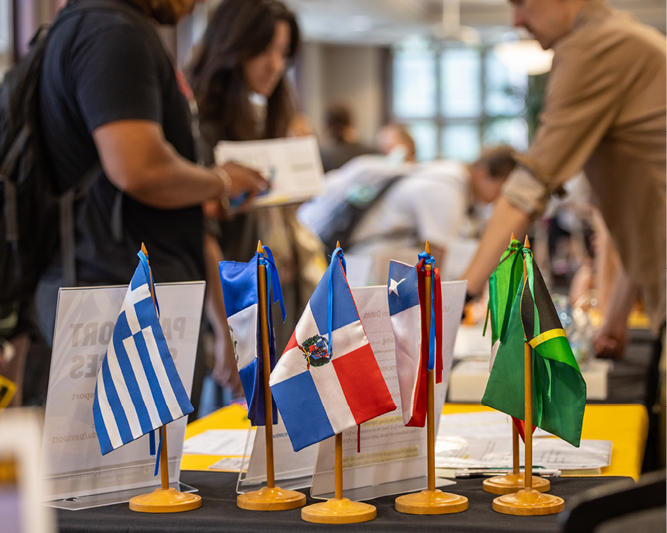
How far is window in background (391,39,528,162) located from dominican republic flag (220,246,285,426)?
10531mm

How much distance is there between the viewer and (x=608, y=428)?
48.9 inches

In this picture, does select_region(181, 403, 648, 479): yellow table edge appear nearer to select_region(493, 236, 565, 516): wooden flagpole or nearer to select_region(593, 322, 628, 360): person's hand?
select_region(493, 236, 565, 516): wooden flagpole

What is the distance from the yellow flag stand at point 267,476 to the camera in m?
0.84

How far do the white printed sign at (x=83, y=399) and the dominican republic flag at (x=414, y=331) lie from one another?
0.25 metres

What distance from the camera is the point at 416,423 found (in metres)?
0.84

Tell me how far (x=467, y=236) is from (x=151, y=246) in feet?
11.8

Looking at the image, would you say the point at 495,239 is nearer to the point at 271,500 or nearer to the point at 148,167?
the point at 148,167

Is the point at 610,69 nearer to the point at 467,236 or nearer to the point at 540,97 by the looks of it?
the point at 467,236

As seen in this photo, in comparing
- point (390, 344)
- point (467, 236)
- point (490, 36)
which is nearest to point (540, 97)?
point (490, 36)

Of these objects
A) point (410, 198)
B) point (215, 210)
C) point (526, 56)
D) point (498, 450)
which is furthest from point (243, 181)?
point (526, 56)

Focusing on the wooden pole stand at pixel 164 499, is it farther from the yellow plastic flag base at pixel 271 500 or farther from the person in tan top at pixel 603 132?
the person in tan top at pixel 603 132

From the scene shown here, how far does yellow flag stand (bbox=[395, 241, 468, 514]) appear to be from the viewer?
2.67ft

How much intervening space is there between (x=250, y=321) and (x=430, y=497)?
268 millimetres

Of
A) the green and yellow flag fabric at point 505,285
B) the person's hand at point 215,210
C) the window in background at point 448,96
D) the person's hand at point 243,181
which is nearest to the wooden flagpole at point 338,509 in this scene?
the green and yellow flag fabric at point 505,285
